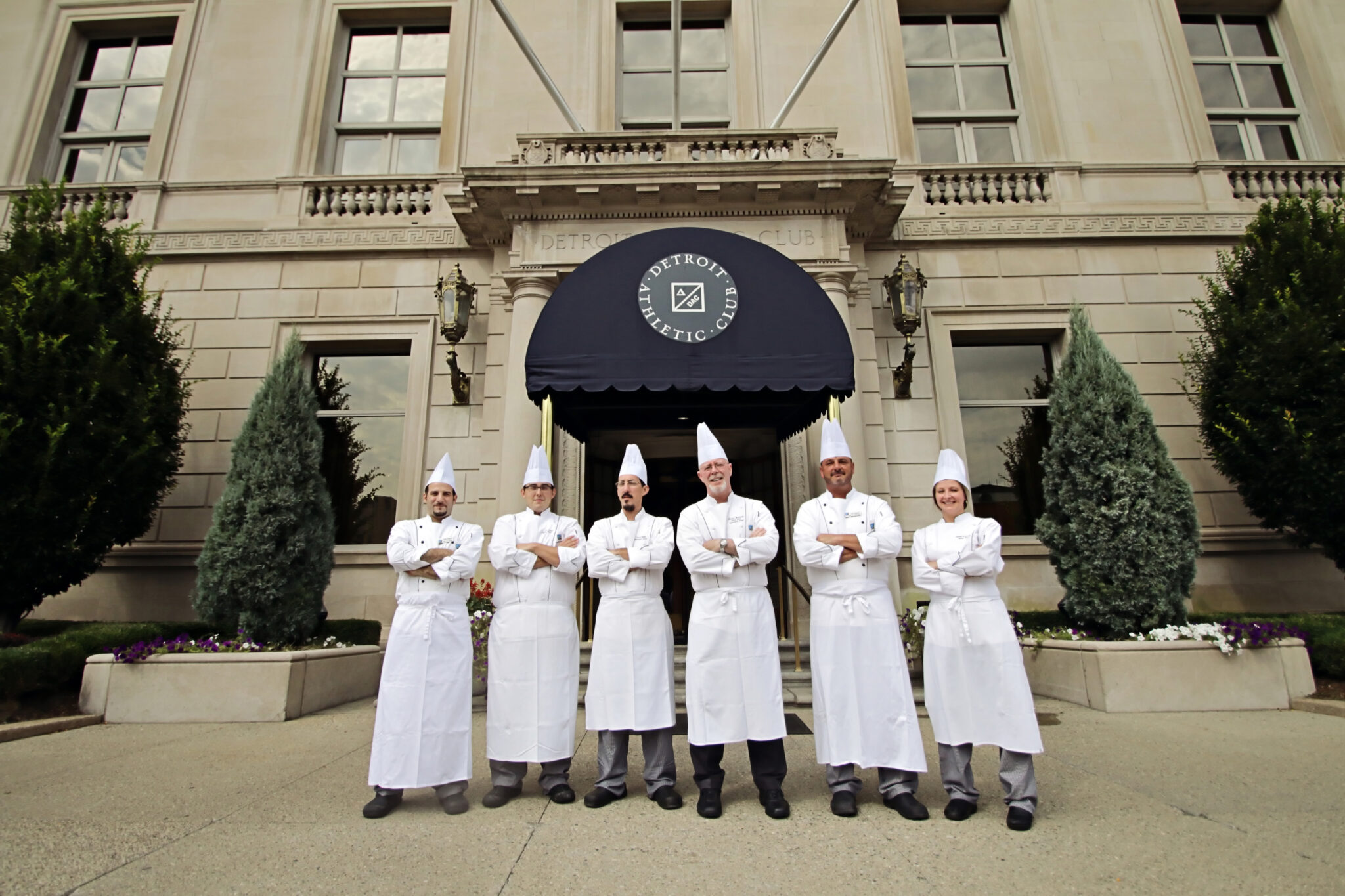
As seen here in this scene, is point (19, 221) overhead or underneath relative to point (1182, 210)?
underneath

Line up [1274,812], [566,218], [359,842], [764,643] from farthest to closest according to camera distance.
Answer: [566,218] < [764,643] < [1274,812] < [359,842]

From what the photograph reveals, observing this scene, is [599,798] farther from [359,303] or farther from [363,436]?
[359,303]

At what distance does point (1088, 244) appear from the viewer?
11.2m

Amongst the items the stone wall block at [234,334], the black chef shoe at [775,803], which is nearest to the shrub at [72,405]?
the stone wall block at [234,334]

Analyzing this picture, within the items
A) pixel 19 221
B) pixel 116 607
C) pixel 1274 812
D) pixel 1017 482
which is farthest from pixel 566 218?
pixel 1274 812

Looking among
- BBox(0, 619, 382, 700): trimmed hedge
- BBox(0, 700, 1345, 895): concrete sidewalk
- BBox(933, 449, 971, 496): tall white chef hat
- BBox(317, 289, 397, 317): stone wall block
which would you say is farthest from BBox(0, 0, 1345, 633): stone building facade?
BBox(0, 700, 1345, 895): concrete sidewalk

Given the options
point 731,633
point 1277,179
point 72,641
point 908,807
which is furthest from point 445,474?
point 1277,179

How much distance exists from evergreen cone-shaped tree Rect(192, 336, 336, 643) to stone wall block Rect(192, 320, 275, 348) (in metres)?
2.89

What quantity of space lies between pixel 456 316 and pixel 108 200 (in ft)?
22.8

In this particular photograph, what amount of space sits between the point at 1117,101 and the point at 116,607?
18.2m

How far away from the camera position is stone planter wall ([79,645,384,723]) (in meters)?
6.94

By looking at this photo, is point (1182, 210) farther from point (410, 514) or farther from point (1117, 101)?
point (410, 514)

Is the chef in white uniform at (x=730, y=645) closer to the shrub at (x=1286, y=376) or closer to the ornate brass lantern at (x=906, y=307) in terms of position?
the ornate brass lantern at (x=906, y=307)

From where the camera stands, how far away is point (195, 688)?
6.99 meters
